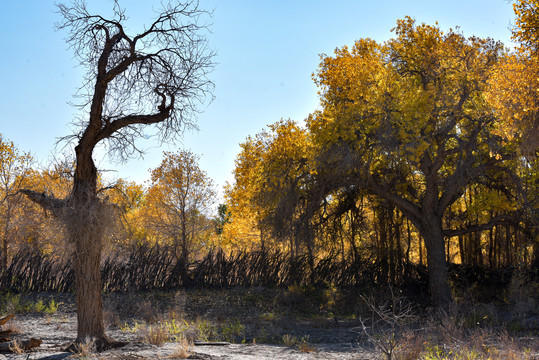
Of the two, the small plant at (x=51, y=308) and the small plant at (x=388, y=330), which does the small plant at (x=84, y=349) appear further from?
the small plant at (x=51, y=308)

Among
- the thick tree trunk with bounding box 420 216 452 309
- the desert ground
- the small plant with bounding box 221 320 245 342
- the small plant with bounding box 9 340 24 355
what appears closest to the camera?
the desert ground

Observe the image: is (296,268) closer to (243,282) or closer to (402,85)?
(243,282)

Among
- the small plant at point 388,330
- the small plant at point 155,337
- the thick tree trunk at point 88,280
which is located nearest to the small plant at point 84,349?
the thick tree trunk at point 88,280

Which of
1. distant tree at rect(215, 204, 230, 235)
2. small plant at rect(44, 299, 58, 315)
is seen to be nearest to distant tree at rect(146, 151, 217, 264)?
distant tree at rect(215, 204, 230, 235)

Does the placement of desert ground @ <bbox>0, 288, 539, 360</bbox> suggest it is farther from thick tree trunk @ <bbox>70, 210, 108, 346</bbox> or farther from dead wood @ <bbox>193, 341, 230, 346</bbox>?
thick tree trunk @ <bbox>70, 210, 108, 346</bbox>

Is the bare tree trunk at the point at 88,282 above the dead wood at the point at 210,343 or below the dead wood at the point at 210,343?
above

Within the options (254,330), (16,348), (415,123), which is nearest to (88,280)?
(16,348)

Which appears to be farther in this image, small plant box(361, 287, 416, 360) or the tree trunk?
the tree trunk

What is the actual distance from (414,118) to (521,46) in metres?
3.81

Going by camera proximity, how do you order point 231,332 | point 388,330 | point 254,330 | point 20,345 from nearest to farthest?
point 20,345
point 388,330
point 231,332
point 254,330

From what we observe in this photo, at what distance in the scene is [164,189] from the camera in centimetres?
2669

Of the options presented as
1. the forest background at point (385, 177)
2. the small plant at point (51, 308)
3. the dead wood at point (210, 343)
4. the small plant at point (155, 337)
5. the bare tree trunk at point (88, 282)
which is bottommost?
the dead wood at point (210, 343)

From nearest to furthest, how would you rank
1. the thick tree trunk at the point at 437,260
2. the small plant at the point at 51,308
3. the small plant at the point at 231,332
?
the small plant at the point at 231,332 → the small plant at the point at 51,308 → the thick tree trunk at the point at 437,260

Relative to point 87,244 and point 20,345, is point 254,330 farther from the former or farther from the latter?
Answer: point 20,345
